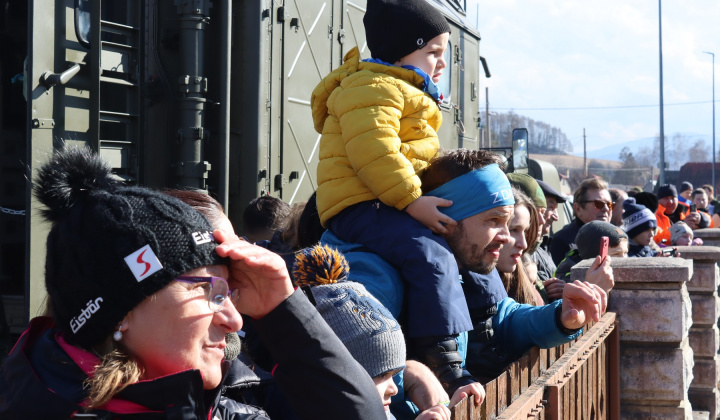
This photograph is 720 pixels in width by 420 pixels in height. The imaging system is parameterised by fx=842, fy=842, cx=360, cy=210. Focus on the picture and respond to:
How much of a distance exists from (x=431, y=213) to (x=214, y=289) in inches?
54.1

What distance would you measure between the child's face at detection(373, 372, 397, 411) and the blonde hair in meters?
0.70

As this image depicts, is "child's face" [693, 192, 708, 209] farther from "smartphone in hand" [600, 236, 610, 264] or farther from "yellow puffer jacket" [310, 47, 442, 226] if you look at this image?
"yellow puffer jacket" [310, 47, 442, 226]

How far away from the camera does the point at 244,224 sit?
4.77 m

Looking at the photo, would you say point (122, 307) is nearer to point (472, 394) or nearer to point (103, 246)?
point (103, 246)

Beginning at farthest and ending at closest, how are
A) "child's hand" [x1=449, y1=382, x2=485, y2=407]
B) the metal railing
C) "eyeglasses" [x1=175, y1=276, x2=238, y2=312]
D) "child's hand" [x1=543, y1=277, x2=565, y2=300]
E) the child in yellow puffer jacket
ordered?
"child's hand" [x1=543, y1=277, x2=565, y2=300] → the child in yellow puffer jacket → the metal railing → "child's hand" [x1=449, y1=382, x2=485, y2=407] → "eyeglasses" [x1=175, y1=276, x2=238, y2=312]

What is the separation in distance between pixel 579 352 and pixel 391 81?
4.32 feet

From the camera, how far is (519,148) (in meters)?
8.60

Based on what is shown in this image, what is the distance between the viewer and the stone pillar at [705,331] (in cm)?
700

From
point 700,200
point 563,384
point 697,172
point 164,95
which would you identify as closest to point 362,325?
point 563,384

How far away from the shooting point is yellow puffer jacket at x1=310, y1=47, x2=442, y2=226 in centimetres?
293

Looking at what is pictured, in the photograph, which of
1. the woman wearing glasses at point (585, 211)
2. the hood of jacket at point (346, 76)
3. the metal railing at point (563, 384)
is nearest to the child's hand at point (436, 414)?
the metal railing at point (563, 384)

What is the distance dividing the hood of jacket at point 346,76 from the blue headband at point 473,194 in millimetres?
451

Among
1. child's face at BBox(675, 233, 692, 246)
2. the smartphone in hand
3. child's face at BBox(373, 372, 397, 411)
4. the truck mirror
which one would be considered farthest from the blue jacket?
child's face at BBox(675, 233, 692, 246)

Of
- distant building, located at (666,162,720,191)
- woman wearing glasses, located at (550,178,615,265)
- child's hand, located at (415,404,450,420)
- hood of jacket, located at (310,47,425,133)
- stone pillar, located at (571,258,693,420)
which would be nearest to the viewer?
child's hand, located at (415,404,450,420)
